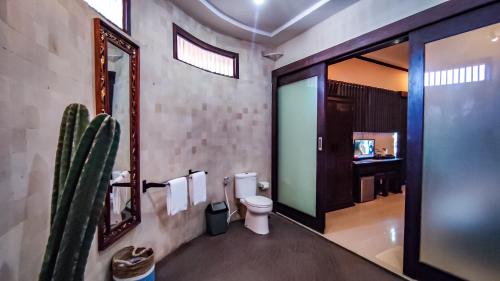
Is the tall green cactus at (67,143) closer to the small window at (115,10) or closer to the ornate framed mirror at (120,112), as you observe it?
the ornate framed mirror at (120,112)

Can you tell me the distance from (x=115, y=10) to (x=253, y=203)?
2452 mm

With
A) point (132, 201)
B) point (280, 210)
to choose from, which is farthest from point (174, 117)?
point (280, 210)

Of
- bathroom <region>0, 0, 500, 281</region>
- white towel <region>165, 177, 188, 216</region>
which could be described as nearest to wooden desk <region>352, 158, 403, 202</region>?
bathroom <region>0, 0, 500, 281</region>

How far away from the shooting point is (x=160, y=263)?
86.0 inches

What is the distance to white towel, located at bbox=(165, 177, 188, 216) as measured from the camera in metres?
2.14

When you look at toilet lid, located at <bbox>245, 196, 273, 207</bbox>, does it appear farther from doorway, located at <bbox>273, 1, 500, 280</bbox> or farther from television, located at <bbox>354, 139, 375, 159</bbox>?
television, located at <bbox>354, 139, 375, 159</bbox>

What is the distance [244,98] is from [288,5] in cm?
133

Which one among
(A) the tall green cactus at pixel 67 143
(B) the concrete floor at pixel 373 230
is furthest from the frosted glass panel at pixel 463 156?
(A) the tall green cactus at pixel 67 143

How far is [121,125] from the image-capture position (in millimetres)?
1764

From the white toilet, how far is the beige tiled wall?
0.65ft

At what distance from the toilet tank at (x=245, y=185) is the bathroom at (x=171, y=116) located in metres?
0.02

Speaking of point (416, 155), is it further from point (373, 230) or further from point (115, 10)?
point (115, 10)

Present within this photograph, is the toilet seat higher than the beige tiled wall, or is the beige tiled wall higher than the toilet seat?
the beige tiled wall

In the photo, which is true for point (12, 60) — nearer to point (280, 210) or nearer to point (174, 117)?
point (174, 117)
